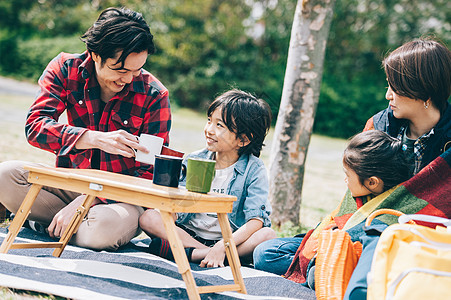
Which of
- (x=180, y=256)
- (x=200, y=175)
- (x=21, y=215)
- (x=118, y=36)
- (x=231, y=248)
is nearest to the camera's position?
(x=180, y=256)

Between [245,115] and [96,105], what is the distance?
0.96 meters

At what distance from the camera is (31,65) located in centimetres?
1867

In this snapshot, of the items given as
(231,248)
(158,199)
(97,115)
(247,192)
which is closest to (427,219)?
(231,248)

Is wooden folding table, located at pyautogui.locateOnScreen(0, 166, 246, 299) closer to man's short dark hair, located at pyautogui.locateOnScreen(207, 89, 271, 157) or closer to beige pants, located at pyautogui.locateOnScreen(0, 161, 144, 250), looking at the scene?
beige pants, located at pyautogui.locateOnScreen(0, 161, 144, 250)

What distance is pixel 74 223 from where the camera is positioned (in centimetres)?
296

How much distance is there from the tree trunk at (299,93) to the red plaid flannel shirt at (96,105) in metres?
1.57

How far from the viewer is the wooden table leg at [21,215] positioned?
259 cm

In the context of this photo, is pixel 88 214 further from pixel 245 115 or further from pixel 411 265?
pixel 411 265

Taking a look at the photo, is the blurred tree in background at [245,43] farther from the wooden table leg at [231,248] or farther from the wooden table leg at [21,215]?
the wooden table leg at [231,248]

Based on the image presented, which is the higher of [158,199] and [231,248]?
[158,199]

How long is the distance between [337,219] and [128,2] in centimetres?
1766

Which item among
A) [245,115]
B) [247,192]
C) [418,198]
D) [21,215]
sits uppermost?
[245,115]

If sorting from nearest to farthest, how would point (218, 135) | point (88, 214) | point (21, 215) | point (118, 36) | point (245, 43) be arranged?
point (21, 215)
point (118, 36)
point (88, 214)
point (218, 135)
point (245, 43)

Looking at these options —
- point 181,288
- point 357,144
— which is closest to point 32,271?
point 181,288
